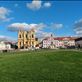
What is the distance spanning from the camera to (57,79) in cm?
2178

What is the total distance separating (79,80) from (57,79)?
5.70 feet

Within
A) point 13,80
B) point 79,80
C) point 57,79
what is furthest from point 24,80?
point 79,80

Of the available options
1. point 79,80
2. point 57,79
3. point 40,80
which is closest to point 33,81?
point 40,80

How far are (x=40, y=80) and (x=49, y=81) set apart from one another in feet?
2.73

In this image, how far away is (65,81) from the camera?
67.9 feet

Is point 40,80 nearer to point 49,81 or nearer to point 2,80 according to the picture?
point 49,81

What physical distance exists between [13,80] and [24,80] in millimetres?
849

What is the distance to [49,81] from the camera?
20719 mm

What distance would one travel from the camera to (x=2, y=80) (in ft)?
69.1

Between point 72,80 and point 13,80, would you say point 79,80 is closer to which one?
point 72,80

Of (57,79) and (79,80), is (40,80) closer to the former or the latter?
(57,79)

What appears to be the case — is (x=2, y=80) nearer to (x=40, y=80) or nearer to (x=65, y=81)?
(x=40, y=80)

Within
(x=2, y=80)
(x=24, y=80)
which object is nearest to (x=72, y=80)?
(x=24, y=80)

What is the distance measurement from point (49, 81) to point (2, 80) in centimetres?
360
